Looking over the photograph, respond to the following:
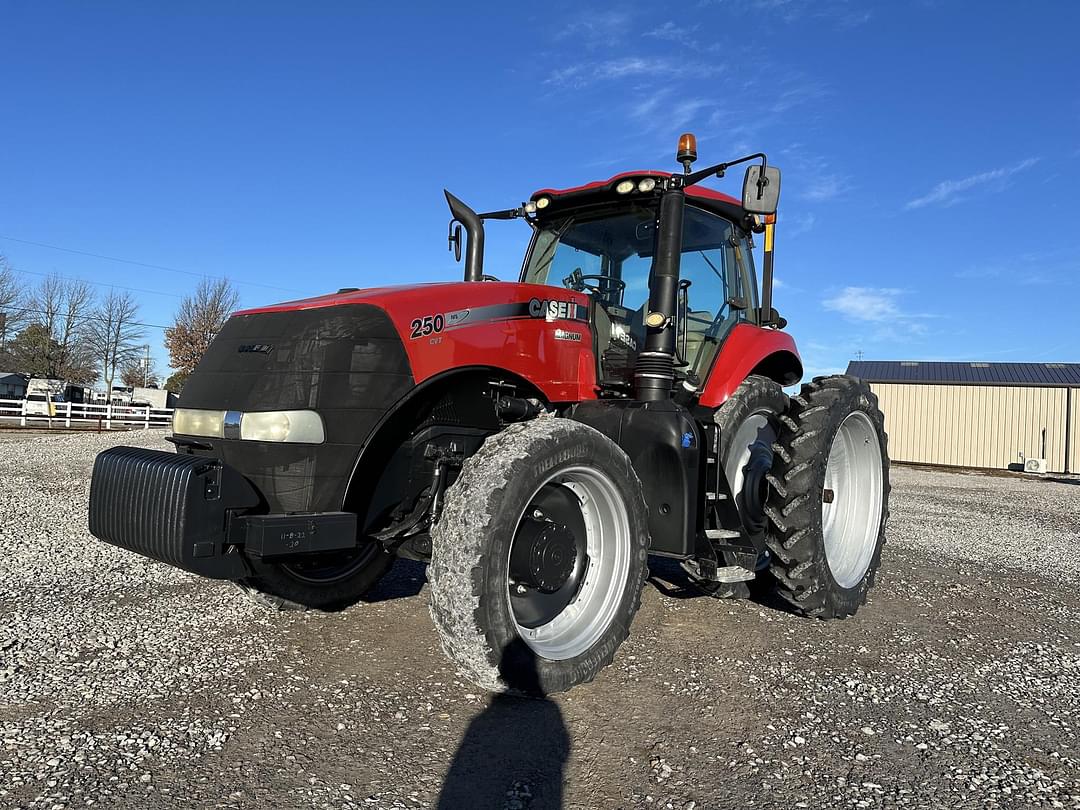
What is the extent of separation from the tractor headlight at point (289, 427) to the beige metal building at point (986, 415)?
2606cm

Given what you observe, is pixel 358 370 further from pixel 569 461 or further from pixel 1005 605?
pixel 1005 605

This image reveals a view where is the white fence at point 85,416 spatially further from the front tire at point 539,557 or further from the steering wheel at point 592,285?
the front tire at point 539,557

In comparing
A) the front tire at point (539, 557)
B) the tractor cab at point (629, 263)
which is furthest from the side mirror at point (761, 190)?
the front tire at point (539, 557)

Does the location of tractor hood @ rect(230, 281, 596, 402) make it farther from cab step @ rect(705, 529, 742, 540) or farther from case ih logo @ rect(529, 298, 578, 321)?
cab step @ rect(705, 529, 742, 540)

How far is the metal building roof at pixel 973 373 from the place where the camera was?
26828 millimetres

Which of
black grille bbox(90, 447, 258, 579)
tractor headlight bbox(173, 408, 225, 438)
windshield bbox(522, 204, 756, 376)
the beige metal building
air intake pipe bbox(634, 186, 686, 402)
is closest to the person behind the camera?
black grille bbox(90, 447, 258, 579)

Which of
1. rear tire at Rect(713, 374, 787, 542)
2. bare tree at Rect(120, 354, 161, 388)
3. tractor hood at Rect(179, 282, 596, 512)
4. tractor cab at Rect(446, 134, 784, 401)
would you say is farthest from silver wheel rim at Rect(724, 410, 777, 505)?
bare tree at Rect(120, 354, 161, 388)

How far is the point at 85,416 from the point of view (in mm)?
26656

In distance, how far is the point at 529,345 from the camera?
12.5ft

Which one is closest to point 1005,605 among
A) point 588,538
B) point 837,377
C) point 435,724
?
point 837,377

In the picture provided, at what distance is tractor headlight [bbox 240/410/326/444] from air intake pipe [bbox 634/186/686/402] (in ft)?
5.87

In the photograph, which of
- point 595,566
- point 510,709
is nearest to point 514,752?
point 510,709

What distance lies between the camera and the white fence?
2405 centimetres

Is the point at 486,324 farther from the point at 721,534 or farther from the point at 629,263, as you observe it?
the point at 721,534
